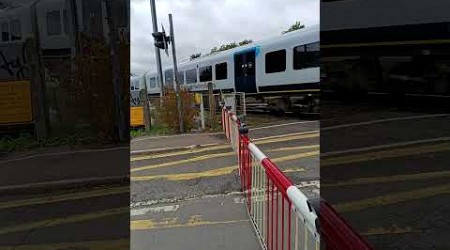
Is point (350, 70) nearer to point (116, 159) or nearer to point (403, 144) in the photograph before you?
point (403, 144)

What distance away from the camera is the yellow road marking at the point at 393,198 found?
1024 mm

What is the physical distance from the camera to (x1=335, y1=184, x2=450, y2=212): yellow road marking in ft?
3.36

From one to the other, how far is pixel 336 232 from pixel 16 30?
89 centimetres

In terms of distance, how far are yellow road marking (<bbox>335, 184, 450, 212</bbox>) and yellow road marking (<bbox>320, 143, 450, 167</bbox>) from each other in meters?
0.08

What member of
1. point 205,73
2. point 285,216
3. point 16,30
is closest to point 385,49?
point 16,30

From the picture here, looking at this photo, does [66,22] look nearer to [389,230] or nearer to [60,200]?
[60,200]

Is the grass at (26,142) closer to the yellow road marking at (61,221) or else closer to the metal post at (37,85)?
the metal post at (37,85)

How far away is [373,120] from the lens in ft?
3.38

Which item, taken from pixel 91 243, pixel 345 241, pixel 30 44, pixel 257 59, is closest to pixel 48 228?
pixel 91 243

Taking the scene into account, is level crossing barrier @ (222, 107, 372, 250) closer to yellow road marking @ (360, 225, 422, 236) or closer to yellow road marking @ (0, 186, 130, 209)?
yellow road marking @ (360, 225, 422, 236)

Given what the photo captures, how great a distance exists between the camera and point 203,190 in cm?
467

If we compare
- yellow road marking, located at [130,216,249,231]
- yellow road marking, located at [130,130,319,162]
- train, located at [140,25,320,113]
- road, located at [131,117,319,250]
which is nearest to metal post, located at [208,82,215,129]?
train, located at [140,25,320,113]

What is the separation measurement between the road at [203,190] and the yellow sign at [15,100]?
191cm

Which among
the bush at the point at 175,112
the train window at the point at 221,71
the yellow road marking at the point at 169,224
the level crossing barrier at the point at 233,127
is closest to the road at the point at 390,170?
the yellow road marking at the point at 169,224
